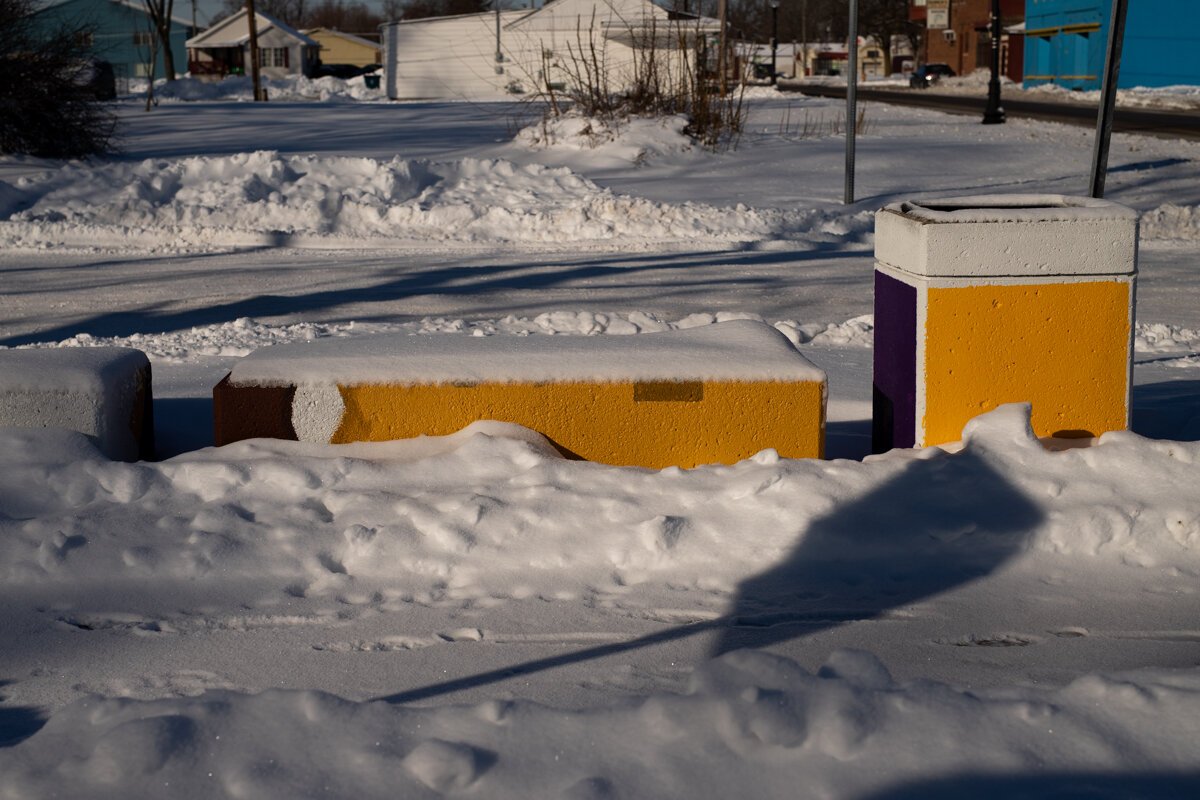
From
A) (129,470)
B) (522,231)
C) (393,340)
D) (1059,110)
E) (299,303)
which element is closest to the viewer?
(129,470)

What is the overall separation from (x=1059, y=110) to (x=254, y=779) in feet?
Answer: 121

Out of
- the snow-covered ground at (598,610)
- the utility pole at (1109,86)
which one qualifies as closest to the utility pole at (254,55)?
the snow-covered ground at (598,610)

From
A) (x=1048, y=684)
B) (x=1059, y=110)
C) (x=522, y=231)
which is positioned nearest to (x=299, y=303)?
(x=522, y=231)

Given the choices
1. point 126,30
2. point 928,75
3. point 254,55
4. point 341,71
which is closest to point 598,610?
point 254,55

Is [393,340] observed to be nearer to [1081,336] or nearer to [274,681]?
[274,681]

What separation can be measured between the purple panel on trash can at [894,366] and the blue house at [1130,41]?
141 ft

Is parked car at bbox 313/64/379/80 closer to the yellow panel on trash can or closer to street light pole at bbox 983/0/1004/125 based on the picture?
street light pole at bbox 983/0/1004/125

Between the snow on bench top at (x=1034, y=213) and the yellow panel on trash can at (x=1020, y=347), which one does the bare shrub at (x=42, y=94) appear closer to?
the snow on bench top at (x=1034, y=213)

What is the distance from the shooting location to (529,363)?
526 cm

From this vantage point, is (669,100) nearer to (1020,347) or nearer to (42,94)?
(42,94)

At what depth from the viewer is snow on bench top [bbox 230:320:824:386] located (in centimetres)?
516

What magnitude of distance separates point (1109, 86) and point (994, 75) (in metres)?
20.8

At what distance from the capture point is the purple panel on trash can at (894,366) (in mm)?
5320

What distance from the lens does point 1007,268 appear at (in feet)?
17.0
